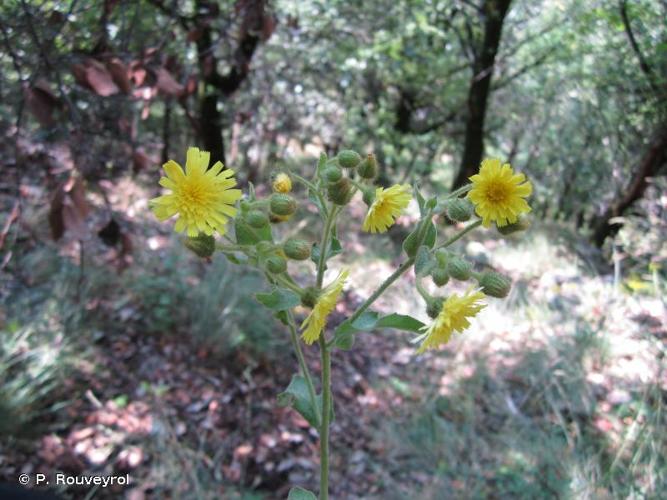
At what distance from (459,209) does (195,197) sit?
396 millimetres

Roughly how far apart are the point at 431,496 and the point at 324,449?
1.65 metres

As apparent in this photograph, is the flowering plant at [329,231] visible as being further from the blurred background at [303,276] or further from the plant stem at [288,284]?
the blurred background at [303,276]

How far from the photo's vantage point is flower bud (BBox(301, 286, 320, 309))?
79 centimetres

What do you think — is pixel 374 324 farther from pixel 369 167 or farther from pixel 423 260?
pixel 369 167

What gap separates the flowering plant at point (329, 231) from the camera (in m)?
0.76

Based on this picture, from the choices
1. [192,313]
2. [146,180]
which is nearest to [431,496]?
[192,313]

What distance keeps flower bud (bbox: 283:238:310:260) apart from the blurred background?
0.74ft

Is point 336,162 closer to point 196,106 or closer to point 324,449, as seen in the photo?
point 324,449

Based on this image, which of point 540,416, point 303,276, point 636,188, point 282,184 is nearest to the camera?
point 282,184

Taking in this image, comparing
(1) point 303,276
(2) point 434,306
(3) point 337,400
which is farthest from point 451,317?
(1) point 303,276

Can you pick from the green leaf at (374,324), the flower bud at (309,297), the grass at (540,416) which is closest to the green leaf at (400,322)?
the green leaf at (374,324)

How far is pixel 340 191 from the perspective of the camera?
78 cm

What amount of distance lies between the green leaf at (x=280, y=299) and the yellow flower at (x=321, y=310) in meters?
0.04

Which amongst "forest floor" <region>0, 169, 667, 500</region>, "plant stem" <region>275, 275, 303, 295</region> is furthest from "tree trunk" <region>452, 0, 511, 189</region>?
"plant stem" <region>275, 275, 303, 295</region>
